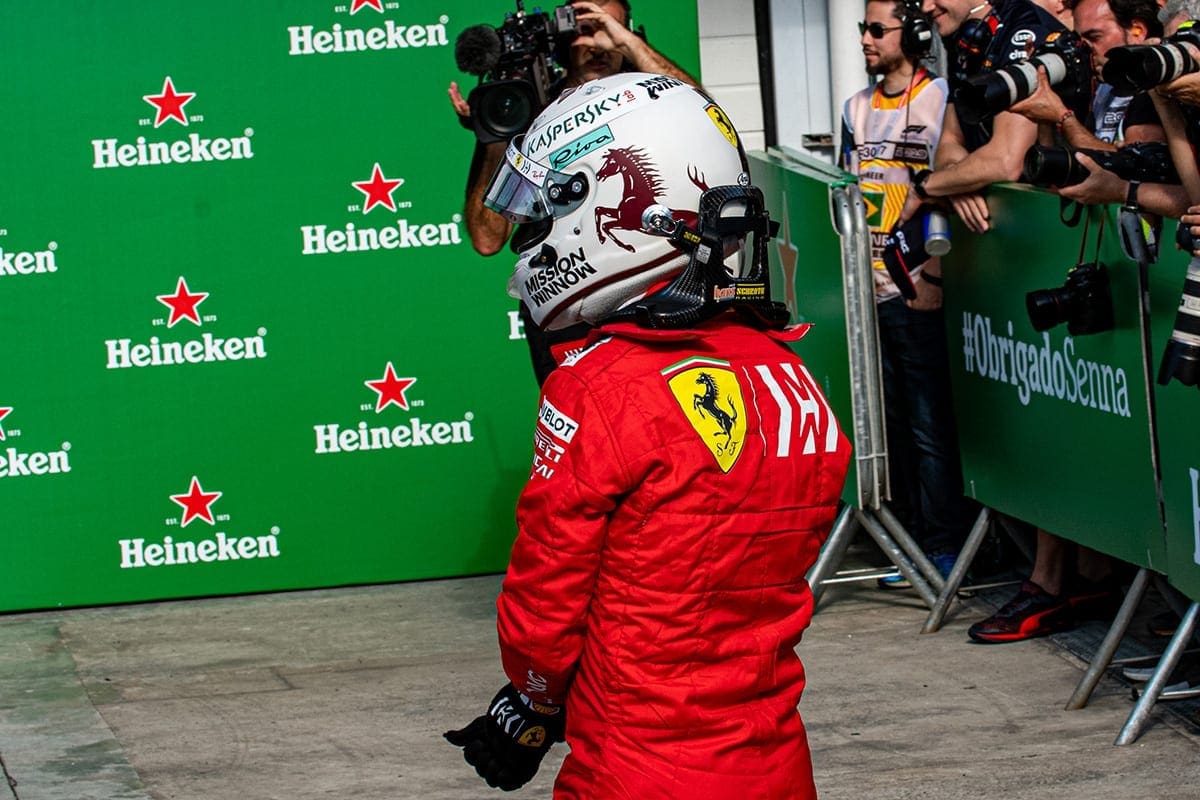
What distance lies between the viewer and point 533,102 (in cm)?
604

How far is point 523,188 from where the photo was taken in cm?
280

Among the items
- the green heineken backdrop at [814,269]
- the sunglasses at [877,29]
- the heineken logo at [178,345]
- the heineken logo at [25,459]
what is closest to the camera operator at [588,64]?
the green heineken backdrop at [814,269]

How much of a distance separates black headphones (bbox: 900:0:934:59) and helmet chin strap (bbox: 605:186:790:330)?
14.9 ft

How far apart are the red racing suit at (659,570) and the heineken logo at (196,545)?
205 inches

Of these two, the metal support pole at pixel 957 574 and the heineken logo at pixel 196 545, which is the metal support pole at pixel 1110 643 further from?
the heineken logo at pixel 196 545

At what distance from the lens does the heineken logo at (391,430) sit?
7586mm

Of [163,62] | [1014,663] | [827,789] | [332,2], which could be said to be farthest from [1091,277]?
[163,62]

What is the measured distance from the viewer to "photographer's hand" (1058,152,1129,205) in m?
5.32

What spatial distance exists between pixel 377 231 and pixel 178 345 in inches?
40.0

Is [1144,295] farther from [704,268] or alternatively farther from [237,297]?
[237,297]

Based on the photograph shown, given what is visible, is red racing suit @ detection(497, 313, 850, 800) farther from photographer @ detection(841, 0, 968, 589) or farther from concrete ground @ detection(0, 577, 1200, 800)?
photographer @ detection(841, 0, 968, 589)

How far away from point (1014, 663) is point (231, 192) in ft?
12.8

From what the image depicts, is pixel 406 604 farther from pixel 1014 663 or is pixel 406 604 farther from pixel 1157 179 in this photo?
pixel 1157 179

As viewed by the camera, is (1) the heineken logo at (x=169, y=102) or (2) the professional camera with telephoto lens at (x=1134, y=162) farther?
(1) the heineken logo at (x=169, y=102)
